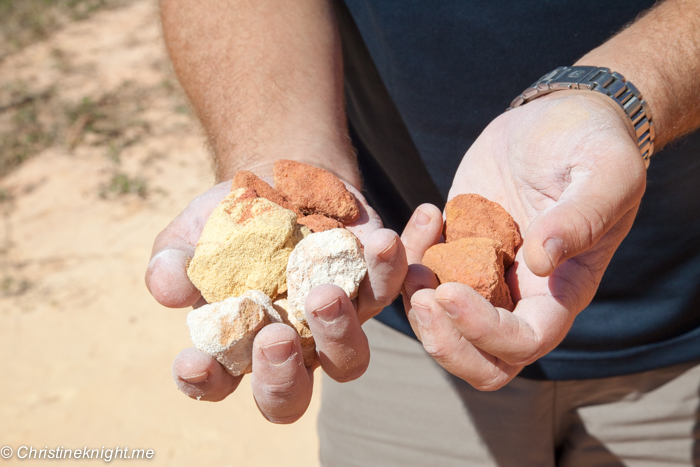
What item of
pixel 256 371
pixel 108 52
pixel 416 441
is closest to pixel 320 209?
pixel 256 371

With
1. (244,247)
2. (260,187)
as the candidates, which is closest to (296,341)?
(244,247)

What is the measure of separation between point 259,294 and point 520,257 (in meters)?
0.81

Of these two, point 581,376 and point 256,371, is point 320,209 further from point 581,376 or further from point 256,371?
point 581,376

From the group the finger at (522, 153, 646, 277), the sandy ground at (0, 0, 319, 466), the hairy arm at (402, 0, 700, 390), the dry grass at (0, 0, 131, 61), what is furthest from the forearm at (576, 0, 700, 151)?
the dry grass at (0, 0, 131, 61)

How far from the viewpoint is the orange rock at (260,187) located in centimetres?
187

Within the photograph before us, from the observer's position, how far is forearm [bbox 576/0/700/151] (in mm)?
1787

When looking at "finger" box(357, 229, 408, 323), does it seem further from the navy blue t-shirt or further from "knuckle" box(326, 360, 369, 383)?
the navy blue t-shirt

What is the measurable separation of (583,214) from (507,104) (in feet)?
3.11

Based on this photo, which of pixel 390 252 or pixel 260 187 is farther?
pixel 260 187

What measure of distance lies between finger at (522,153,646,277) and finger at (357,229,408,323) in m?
0.32

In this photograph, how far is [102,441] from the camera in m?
3.35

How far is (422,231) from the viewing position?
5.80 feet

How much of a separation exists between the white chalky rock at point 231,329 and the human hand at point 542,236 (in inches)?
17.1

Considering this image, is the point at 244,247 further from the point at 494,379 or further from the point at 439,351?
the point at 494,379
